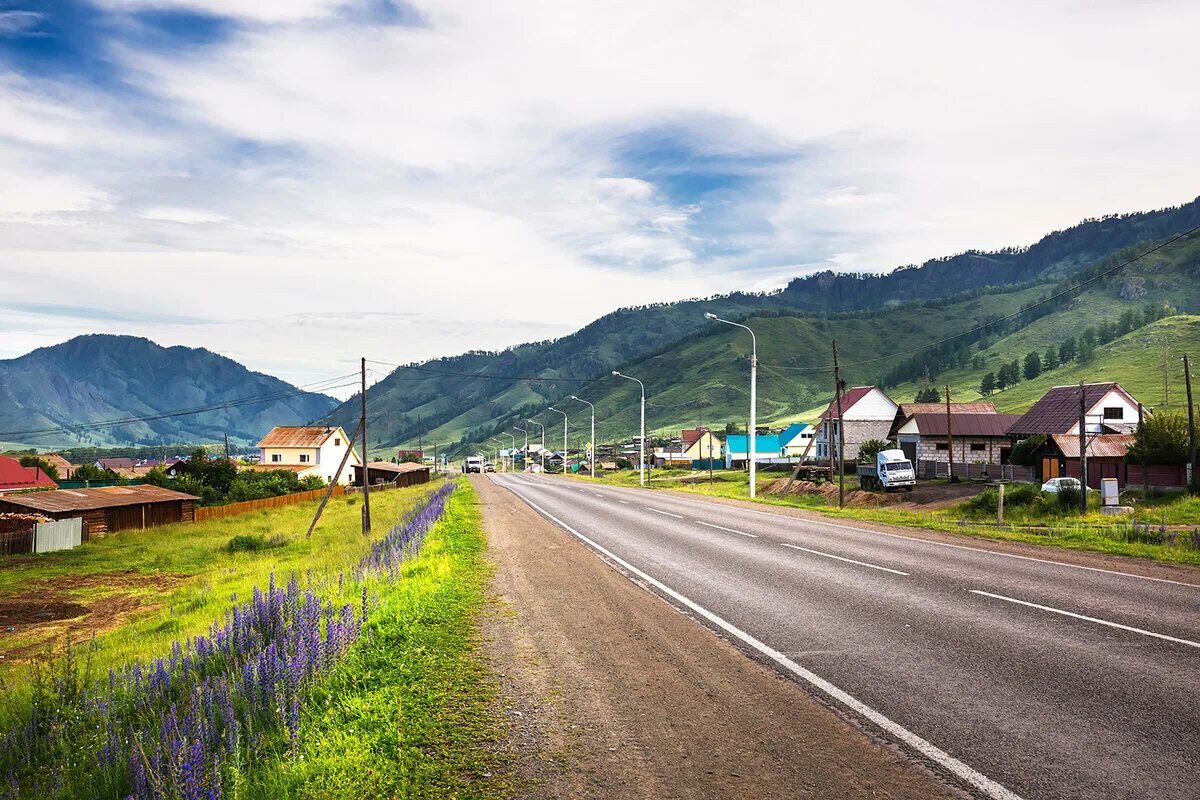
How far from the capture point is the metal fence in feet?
179

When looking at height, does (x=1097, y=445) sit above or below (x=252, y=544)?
above

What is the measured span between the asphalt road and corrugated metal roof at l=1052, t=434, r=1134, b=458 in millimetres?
40820

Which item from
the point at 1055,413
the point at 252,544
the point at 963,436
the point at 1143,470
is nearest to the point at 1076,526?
the point at 1143,470

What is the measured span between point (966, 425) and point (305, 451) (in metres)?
78.1

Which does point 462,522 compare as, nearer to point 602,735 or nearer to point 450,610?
point 450,610

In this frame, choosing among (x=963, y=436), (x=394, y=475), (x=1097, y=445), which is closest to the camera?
(x=1097, y=445)

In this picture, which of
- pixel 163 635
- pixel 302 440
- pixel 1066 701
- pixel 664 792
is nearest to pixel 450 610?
pixel 664 792

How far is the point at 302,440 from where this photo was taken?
9781cm

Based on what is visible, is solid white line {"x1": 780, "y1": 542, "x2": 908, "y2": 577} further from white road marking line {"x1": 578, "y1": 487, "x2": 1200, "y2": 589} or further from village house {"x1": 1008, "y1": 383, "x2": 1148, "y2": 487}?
village house {"x1": 1008, "y1": 383, "x2": 1148, "y2": 487}

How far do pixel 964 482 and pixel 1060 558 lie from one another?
4336 centimetres

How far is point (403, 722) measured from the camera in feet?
20.0

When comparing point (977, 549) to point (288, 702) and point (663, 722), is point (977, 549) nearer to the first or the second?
point (663, 722)

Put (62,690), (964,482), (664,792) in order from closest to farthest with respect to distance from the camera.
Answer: (664,792), (62,690), (964,482)

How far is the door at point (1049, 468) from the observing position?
5162 centimetres
